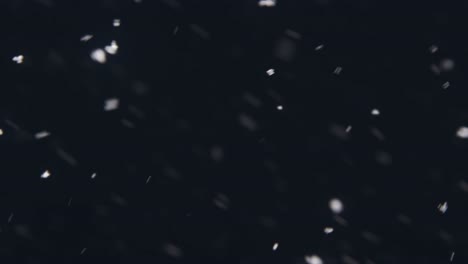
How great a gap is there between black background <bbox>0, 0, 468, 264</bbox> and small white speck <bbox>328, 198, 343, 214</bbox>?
14mm

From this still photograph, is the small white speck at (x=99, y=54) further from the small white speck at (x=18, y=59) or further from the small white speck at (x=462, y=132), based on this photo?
the small white speck at (x=462, y=132)

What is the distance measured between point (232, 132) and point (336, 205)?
202 mm

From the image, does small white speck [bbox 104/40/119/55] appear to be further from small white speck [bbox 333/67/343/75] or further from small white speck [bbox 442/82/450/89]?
small white speck [bbox 442/82/450/89]

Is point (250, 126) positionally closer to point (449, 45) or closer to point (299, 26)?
point (299, 26)

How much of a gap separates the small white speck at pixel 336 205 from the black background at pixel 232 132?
0.05 ft

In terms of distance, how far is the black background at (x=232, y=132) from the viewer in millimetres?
844

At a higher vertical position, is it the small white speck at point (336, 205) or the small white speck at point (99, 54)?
the small white speck at point (99, 54)

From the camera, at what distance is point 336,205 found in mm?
890

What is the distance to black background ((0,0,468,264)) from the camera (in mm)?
844

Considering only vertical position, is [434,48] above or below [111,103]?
above

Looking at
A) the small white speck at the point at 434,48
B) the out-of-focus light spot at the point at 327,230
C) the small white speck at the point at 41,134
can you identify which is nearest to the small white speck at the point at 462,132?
the small white speck at the point at 434,48

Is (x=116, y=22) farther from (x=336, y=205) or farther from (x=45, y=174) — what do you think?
(x=336, y=205)

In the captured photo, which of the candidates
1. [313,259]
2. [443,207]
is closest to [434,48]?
[443,207]

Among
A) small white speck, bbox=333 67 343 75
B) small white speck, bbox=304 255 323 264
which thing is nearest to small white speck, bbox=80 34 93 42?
small white speck, bbox=333 67 343 75
